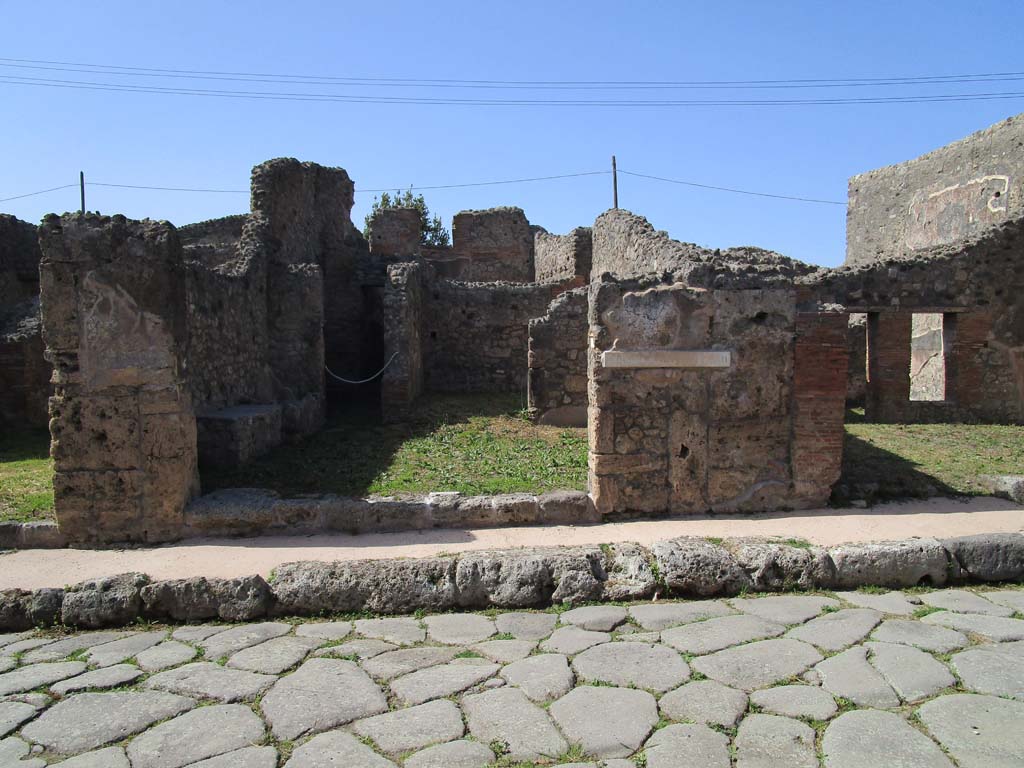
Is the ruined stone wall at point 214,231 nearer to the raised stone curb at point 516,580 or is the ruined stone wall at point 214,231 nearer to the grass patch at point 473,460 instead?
the grass patch at point 473,460

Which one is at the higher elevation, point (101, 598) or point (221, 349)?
point (221, 349)

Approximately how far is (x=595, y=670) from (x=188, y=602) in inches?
95.3

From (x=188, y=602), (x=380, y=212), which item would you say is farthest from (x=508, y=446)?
(x=380, y=212)

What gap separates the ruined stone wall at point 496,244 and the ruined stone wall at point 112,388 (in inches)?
631

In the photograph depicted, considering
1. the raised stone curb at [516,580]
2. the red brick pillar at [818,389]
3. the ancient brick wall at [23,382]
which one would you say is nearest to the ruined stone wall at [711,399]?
the red brick pillar at [818,389]

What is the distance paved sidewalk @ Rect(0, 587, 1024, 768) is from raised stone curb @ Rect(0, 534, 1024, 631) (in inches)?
6.5

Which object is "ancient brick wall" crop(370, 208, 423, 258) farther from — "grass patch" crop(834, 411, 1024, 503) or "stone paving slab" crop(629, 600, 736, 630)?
"stone paving slab" crop(629, 600, 736, 630)

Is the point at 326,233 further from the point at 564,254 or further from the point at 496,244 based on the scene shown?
the point at 496,244

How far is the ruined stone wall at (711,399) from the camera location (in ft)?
19.4

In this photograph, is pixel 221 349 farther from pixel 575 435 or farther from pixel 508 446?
pixel 575 435

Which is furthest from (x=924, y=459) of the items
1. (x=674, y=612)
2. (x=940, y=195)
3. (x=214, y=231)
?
(x=214, y=231)

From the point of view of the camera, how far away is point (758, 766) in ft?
8.66

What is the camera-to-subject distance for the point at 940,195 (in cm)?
1845

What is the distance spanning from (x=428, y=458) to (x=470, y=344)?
611 centimetres
